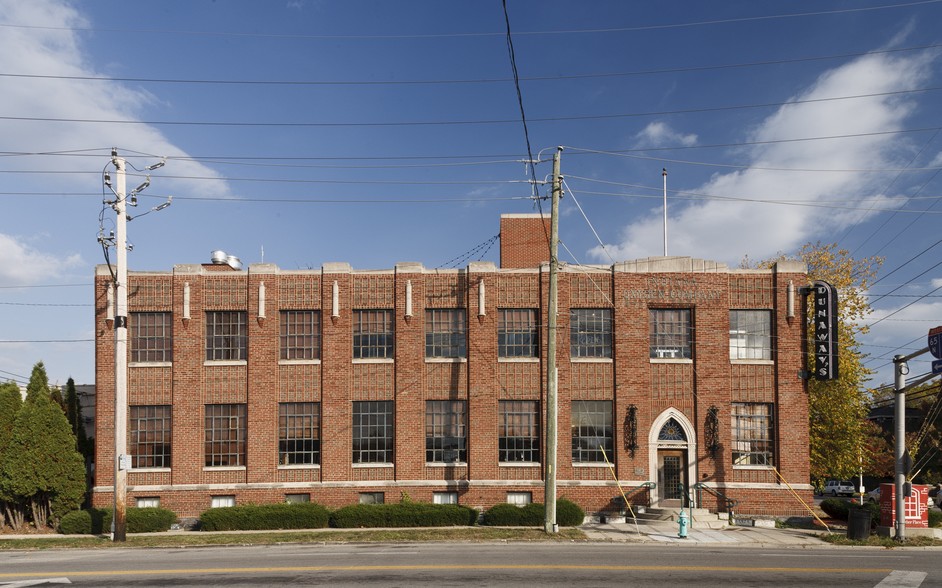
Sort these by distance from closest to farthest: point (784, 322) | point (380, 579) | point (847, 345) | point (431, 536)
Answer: point (380, 579) → point (431, 536) → point (784, 322) → point (847, 345)

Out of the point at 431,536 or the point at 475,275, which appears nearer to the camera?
the point at 431,536

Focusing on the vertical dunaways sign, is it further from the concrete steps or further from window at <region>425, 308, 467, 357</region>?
window at <region>425, 308, 467, 357</region>

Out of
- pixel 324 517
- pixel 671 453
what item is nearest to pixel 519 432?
pixel 671 453

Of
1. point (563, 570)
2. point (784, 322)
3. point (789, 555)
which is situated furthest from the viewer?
point (784, 322)

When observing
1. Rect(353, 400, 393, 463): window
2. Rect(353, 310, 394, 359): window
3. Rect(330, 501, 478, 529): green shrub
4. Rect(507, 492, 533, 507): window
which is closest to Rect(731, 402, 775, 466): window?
Rect(507, 492, 533, 507): window

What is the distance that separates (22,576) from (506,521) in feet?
49.9

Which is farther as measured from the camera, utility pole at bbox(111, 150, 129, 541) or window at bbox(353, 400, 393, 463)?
window at bbox(353, 400, 393, 463)

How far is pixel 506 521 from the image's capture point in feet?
87.4

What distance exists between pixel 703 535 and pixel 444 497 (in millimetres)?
9886

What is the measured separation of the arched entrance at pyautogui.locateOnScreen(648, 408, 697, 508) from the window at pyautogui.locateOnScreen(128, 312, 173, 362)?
19837 millimetres

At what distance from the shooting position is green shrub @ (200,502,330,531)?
2661cm

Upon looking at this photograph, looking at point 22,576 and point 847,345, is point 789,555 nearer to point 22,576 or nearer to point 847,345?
point 847,345

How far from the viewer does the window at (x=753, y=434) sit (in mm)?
28672

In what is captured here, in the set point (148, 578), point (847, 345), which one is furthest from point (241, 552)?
point (847, 345)
